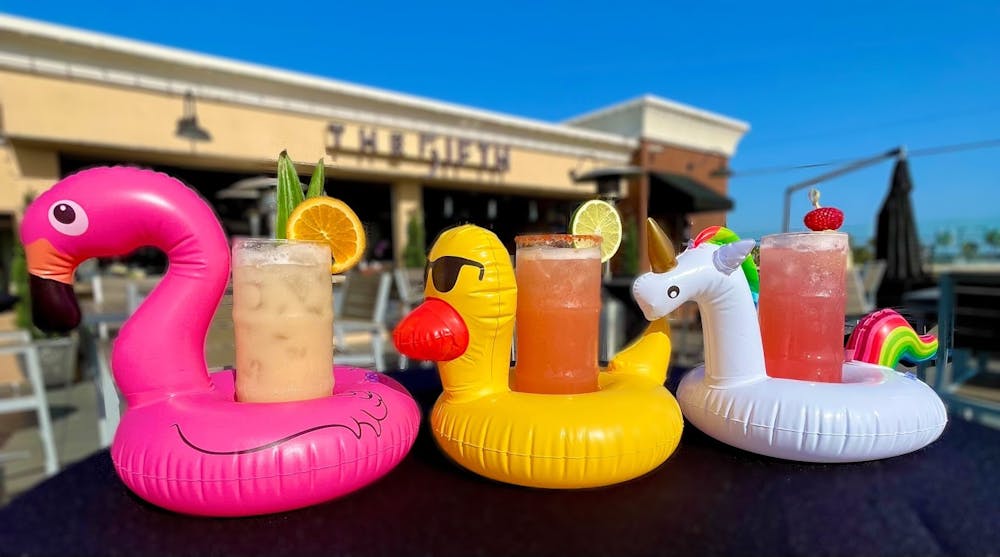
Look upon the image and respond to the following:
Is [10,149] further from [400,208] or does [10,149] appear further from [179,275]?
[179,275]

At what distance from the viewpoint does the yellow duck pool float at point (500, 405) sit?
94 centimetres

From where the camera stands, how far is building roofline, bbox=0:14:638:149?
447cm

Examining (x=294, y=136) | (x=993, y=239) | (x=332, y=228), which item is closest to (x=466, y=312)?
(x=332, y=228)

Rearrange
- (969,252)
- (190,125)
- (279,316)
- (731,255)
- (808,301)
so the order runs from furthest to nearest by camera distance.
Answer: (969,252)
(190,125)
(808,301)
(731,255)
(279,316)

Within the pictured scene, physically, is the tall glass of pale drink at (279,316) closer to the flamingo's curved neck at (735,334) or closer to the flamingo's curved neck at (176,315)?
the flamingo's curved neck at (176,315)

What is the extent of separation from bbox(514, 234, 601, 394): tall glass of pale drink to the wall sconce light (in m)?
5.27

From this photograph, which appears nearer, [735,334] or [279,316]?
[279,316]

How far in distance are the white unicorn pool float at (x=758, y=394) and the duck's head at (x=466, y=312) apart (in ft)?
1.01

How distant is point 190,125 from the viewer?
5.20 metres

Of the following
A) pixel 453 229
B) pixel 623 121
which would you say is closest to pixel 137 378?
pixel 453 229

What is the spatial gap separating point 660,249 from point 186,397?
1.06 m

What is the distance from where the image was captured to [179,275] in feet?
3.48

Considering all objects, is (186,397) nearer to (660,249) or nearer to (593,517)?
(593,517)

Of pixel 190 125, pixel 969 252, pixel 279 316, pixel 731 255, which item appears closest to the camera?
pixel 279 316
